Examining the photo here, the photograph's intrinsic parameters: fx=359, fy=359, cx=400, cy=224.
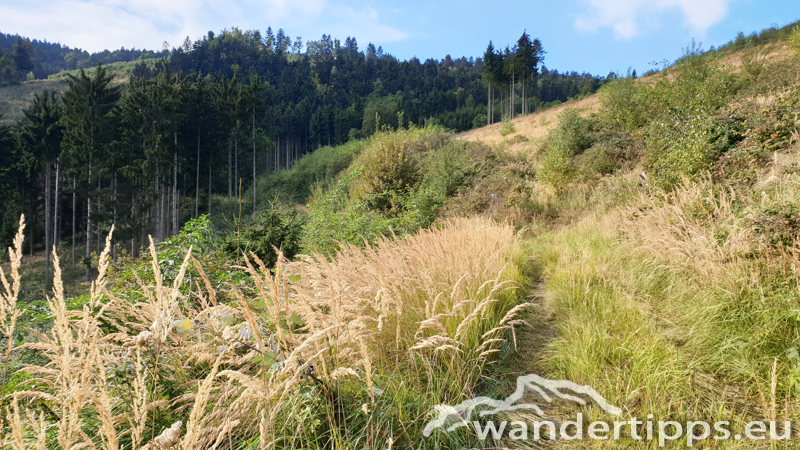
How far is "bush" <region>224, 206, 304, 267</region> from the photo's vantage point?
7055mm

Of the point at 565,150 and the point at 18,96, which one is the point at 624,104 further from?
the point at 18,96

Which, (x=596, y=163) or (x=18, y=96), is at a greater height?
(x=18, y=96)

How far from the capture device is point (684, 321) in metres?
2.90

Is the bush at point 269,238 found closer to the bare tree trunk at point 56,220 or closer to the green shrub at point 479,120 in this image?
the bare tree trunk at point 56,220

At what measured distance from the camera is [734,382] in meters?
2.32

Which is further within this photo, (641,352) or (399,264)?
(399,264)

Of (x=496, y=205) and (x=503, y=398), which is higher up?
(x=496, y=205)

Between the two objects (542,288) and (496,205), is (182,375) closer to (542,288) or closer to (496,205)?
(542,288)

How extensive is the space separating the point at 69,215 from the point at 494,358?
3988 cm

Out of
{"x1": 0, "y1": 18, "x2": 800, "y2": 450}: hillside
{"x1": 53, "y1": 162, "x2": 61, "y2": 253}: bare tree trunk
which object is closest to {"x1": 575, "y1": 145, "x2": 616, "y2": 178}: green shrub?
{"x1": 0, "y1": 18, "x2": 800, "y2": 450}: hillside

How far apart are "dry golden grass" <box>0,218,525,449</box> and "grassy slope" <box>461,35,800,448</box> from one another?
0.68 metres

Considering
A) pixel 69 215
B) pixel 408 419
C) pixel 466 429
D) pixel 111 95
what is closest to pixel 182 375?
pixel 408 419

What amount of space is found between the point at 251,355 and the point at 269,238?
581 cm

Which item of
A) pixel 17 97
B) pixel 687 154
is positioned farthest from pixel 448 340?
pixel 17 97
